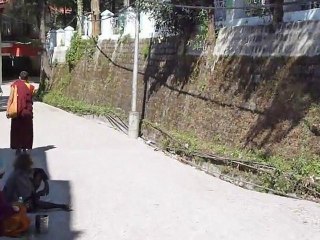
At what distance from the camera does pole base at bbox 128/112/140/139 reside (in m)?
14.8

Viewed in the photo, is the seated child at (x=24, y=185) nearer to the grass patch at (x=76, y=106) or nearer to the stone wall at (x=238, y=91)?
the stone wall at (x=238, y=91)

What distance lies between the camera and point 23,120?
1061 cm

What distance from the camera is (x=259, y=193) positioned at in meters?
8.41

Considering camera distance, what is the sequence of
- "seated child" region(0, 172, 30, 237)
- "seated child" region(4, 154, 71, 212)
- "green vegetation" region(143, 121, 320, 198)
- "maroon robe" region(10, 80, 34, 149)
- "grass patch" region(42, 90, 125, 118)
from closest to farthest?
"seated child" region(0, 172, 30, 237) → "seated child" region(4, 154, 71, 212) → "green vegetation" region(143, 121, 320, 198) → "maroon robe" region(10, 80, 34, 149) → "grass patch" region(42, 90, 125, 118)

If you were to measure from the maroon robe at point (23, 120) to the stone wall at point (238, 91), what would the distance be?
362cm

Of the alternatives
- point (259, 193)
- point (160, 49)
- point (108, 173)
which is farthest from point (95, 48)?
point (259, 193)

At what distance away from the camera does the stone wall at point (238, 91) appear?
9289 mm

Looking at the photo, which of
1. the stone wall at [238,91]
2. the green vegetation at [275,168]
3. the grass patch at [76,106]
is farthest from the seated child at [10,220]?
the grass patch at [76,106]

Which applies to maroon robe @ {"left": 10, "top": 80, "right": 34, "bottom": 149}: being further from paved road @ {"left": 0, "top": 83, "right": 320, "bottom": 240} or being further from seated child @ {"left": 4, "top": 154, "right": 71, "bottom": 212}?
seated child @ {"left": 4, "top": 154, "right": 71, "bottom": 212}

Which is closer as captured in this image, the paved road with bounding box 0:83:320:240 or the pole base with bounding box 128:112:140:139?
the paved road with bounding box 0:83:320:240

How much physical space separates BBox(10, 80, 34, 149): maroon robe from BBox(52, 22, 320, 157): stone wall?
3.62 metres

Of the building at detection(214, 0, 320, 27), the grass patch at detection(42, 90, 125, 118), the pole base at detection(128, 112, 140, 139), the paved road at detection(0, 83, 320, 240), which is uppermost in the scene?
the building at detection(214, 0, 320, 27)

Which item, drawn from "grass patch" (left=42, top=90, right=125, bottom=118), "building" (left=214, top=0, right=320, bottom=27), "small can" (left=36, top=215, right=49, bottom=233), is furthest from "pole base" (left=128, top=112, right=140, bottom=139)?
"small can" (left=36, top=215, right=49, bottom=233)

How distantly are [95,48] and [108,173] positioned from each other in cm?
1506
